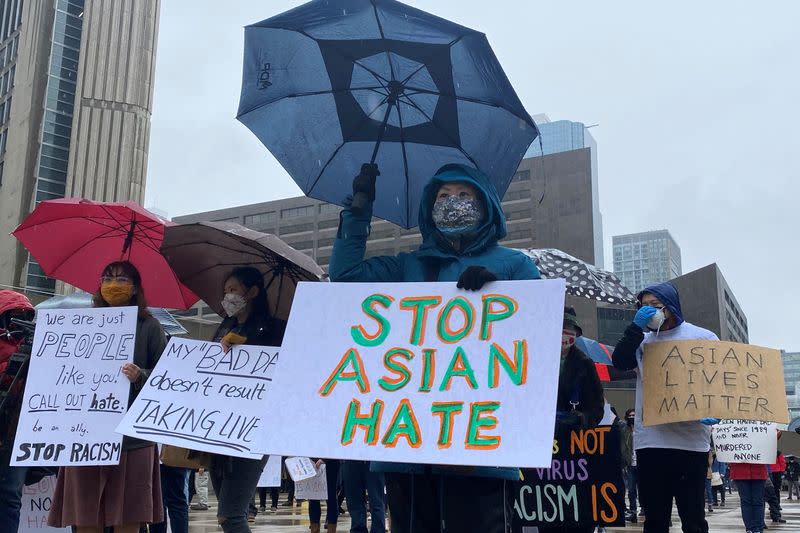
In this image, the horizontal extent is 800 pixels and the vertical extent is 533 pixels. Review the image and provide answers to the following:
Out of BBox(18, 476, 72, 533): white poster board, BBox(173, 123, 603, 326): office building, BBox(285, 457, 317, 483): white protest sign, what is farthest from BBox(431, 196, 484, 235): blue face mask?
BBox(173, 123, 603, 326): office building

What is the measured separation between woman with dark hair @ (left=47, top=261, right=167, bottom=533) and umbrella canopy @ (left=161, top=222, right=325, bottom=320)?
21.4 inches

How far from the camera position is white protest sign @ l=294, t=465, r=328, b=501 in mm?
9273

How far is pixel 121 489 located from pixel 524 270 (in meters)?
2.57

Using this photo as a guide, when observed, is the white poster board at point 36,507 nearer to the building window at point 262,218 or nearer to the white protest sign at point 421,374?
the white protest sign at point 421,374

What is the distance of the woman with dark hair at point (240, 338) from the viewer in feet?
14.0

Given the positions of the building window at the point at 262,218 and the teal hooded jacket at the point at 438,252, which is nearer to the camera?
the teal hooded jacket at the point at 438,252

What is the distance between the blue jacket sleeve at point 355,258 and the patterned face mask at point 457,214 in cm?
29

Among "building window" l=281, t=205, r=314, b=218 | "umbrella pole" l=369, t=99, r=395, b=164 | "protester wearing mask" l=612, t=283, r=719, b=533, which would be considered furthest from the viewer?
"building window" l=281, t=205, r=314, b=218

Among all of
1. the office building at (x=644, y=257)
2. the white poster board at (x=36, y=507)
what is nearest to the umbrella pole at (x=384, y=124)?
the white poster board at (x=36, y=507)

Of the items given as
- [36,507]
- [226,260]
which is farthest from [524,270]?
[36,507]

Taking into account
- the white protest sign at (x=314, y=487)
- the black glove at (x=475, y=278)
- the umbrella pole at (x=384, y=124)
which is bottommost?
the white protest sign at (x=314, y=487)

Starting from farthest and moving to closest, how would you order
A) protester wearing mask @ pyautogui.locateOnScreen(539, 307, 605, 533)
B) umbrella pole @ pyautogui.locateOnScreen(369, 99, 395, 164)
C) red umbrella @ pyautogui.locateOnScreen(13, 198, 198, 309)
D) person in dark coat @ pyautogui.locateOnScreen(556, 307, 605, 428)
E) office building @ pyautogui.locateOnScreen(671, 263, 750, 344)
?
office building @ pyautogui.locateOnScreen(671, 263, 750, 344), red umbrella @ pyautogui.locateOnScreen(13, 198, 198, 309), person in dark coat @ pyautogui.locateOnScreen(556, 307, 605, 428), protester wearing mask @ pyautogui.locateOnScreen(539, 307, 605, 533), umbrella pole @ pyautogui.locateOnScreen(369, 99, 395, 164)

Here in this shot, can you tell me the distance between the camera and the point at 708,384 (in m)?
4.55

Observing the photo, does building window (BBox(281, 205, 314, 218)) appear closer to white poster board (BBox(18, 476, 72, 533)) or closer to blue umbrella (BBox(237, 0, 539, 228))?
white poster board (BBox(18, 476, 72, 533))
